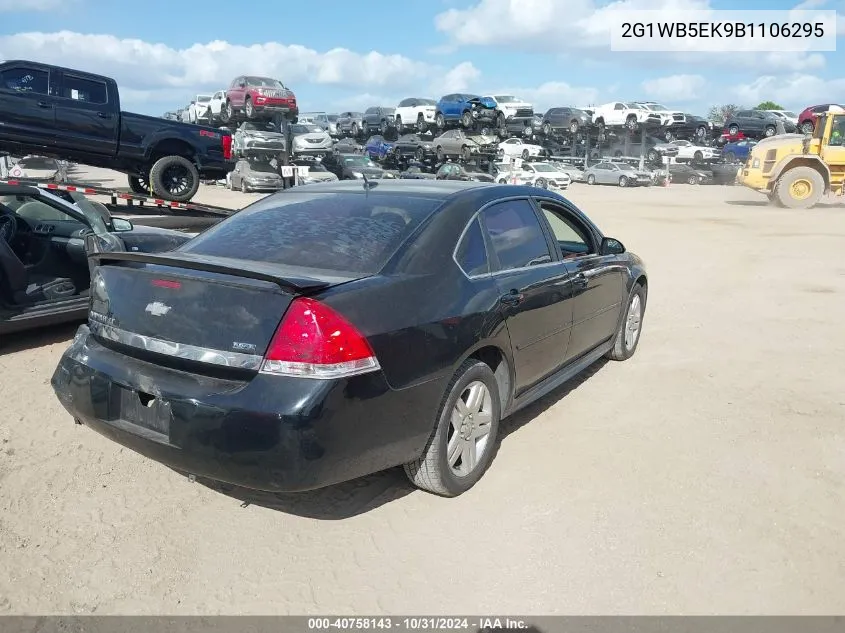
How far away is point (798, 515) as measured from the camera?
Answer: 322 cm

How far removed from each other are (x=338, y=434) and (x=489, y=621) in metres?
0.90

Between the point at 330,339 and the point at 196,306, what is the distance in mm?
623

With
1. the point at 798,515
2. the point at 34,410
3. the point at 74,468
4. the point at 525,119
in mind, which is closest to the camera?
the point at 798,515

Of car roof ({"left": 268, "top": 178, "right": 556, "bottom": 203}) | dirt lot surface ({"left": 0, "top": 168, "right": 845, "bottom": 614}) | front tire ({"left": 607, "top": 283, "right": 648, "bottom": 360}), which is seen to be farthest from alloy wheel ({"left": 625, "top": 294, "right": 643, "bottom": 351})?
car roof ({"left": 268, "top": 178, "right": 556, "bottom": 203})

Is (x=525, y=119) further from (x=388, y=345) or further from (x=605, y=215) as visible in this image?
→ (x=388, y=345)

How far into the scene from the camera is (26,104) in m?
11.7

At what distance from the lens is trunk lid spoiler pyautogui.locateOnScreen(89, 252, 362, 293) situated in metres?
2.68

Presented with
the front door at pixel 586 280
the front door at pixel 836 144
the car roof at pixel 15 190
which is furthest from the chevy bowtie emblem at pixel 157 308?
the front door at pixel 836 144

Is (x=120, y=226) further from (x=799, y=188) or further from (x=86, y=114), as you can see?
(x=799, y=188)

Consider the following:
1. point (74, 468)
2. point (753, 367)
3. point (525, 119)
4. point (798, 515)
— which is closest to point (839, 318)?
point (753, 367)

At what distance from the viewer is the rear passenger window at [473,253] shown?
336cm

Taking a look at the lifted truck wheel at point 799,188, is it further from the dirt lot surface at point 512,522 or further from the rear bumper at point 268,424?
the rear bumper at point 268,424

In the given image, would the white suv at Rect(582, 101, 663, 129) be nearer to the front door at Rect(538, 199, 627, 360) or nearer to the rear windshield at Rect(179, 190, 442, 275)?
the front door at Rect(538, 199, 627, 360)

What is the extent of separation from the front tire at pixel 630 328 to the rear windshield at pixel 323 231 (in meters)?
2.54
